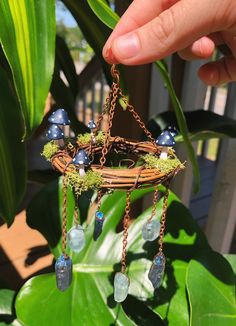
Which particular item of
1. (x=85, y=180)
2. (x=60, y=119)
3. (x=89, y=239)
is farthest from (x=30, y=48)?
(x=89, y=239)

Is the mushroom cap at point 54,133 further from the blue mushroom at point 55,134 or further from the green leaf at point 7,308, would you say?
the green leaf at point 7,308

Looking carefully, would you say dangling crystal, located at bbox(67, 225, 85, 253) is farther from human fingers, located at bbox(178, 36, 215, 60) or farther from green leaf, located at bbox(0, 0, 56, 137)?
human fingers, located at bbox(178, 36, 215, 60)

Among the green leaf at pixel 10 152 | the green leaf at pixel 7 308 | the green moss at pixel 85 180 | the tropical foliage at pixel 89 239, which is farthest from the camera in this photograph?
the green leaf at pixel 7 308

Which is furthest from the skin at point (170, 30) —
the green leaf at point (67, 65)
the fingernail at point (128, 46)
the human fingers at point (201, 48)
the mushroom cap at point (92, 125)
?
the green leaf at point (67, 65)

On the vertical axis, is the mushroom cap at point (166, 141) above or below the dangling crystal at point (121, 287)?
above

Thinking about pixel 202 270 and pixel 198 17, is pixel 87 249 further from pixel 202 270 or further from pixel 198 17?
pixel 198 17

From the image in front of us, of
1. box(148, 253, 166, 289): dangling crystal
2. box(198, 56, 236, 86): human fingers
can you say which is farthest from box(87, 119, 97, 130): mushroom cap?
box(198, 56, 236, 86): human fingers

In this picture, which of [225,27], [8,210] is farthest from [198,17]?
[8,210]
